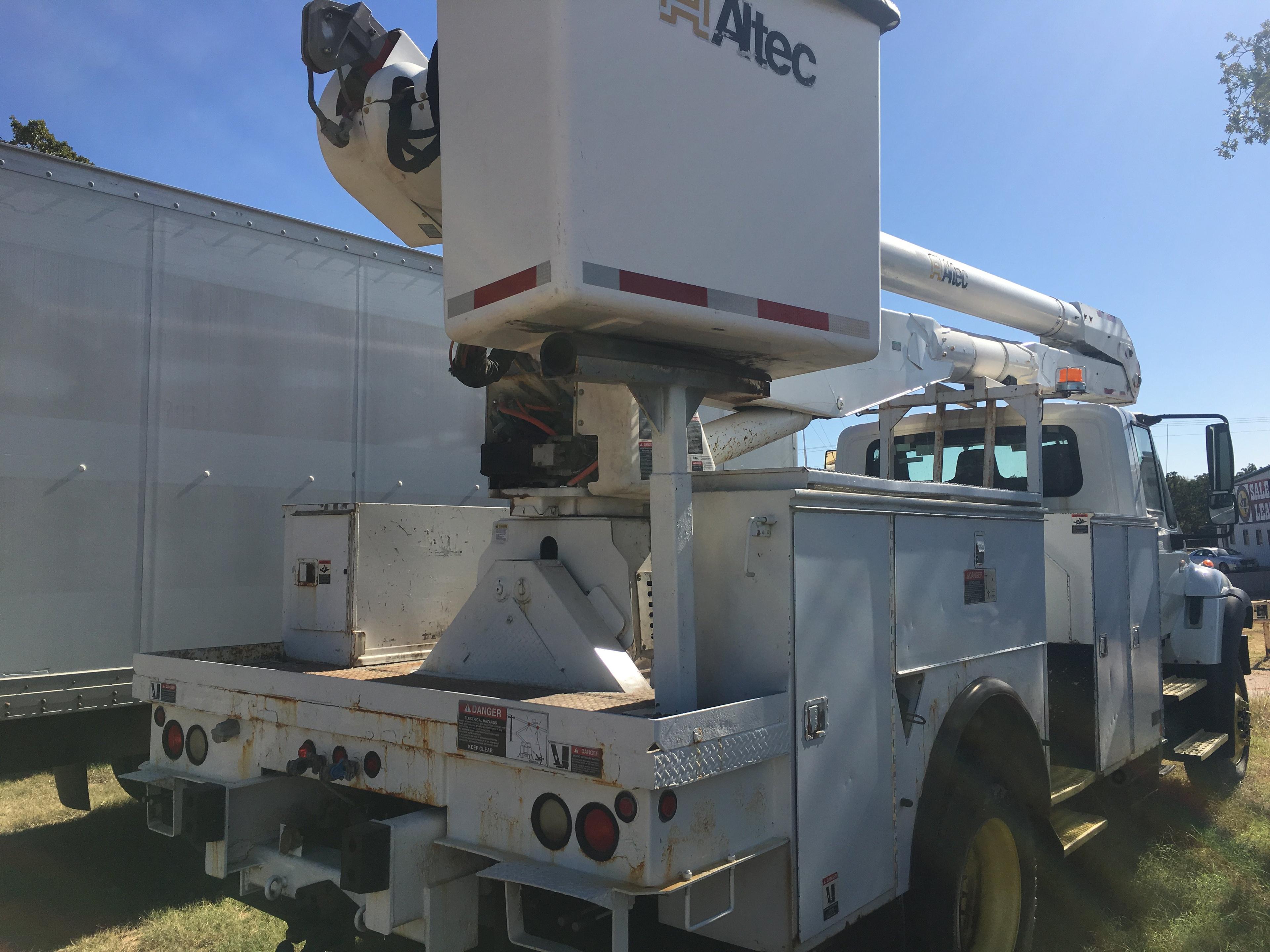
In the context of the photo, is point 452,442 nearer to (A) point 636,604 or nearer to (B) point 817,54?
(A) point 636,604

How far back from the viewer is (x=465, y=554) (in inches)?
164

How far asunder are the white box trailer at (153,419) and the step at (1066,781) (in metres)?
3.67

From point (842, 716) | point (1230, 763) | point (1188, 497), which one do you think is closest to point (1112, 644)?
point (1230, 763)

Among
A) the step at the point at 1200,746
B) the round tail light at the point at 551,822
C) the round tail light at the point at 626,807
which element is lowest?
the step at the point at 1200,746

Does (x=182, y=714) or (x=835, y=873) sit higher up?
(x=182, y=714)

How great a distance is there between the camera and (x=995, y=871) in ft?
11.9

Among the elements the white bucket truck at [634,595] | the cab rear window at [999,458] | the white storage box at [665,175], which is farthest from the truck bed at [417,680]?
the cab rear window at [999,458]

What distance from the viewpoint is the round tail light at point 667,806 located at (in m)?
2.20

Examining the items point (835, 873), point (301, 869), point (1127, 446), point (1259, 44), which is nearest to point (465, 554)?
point (301, 869)

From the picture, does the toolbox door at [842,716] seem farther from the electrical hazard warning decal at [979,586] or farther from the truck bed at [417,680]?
the electrical hazard warning decal at [979,586]

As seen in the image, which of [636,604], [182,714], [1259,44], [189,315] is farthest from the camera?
[1259,44]

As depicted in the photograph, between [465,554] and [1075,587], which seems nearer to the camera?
[465,554]

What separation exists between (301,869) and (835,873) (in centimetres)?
163

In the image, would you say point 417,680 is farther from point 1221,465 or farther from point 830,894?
point 1221,465
